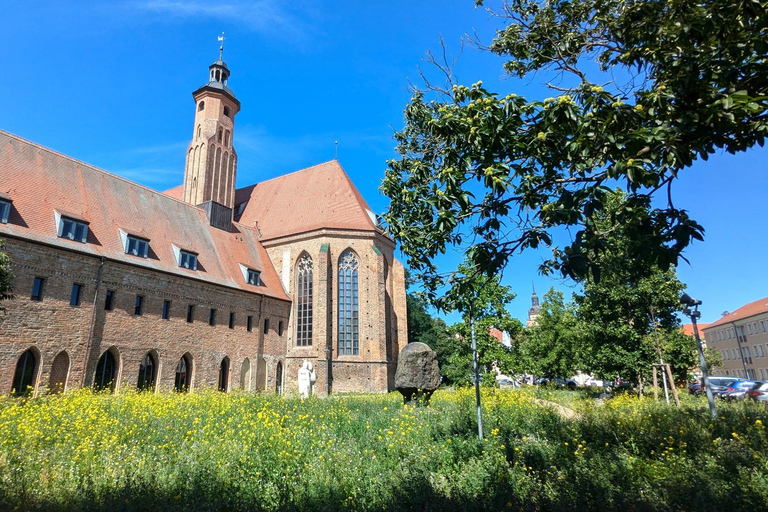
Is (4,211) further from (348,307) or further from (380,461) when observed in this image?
(380,461)

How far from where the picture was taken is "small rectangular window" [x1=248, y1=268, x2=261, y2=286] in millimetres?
29280

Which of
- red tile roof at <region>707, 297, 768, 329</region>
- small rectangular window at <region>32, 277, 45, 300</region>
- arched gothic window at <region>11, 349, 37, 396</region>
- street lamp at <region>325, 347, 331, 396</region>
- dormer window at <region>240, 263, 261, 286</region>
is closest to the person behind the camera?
arched gothic window at <region>11, 349, 37, 396</region>

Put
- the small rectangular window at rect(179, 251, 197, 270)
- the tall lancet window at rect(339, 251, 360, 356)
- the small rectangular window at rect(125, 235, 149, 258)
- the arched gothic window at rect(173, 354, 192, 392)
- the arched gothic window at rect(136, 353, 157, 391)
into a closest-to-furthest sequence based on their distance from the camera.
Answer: the arched gothic window at rect(136, 353, 157, 391) < the small rectangular window at rect(125, 235, 149, 258) < the arched gothic window at rect(173, 354, 192, 392) < the small rectangular window at rect(179, 251, 197, 270) < the tall lancet window at rect(339, 251, 360, 356)

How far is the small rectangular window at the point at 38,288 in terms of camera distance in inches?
704

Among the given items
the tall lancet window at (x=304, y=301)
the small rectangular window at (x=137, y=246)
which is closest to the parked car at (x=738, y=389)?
the tall lancet window at (x=304, y=301)

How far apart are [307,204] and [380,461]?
28735 mm

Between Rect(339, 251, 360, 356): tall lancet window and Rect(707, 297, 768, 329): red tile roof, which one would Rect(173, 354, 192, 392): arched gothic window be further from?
Rect(707, 297, 768, 329): red tile roof

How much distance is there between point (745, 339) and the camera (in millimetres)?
60094

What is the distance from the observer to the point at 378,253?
1226 inches

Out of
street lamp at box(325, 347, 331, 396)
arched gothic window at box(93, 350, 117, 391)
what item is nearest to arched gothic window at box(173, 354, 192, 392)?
arched gothic window at box(93, 350, 117, 391)

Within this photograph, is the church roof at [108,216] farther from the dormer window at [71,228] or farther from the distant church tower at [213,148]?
the distant church tower at [213,148]

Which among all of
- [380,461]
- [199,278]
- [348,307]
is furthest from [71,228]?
[380,461]

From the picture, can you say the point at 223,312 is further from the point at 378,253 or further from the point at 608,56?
the point at 608,56

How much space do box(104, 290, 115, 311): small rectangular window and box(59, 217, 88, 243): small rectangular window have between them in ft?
8.78
